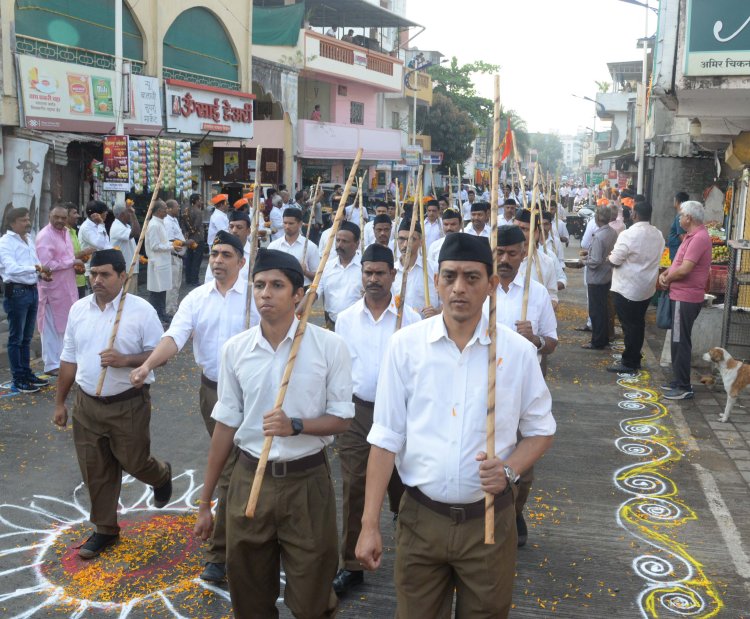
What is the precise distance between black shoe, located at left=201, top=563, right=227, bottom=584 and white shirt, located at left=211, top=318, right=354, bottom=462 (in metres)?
1.33

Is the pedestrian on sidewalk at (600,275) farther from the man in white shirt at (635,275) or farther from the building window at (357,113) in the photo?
the building window at (357,113)

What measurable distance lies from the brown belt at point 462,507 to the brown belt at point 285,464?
0.73 meters

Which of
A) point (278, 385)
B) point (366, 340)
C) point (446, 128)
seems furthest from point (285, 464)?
point (446, 128)

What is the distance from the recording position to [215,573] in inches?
193

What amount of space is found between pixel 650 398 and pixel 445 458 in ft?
21.8

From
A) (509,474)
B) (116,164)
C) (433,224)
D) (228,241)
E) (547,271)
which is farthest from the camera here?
(116,164)

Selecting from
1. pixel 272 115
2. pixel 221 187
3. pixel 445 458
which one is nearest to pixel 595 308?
pixel 445 458

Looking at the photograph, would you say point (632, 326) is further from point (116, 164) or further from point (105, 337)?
point (116, 164)

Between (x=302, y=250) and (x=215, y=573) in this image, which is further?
(x=302, y=250)

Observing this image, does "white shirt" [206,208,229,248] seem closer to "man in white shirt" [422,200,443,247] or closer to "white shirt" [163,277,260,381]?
"man in white shirt" [422,200,443,247]

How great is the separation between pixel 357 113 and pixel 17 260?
3077cm

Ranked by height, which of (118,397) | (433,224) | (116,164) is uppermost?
(116,164)

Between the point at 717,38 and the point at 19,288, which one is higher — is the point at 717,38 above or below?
above

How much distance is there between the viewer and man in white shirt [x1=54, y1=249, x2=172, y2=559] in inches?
207
